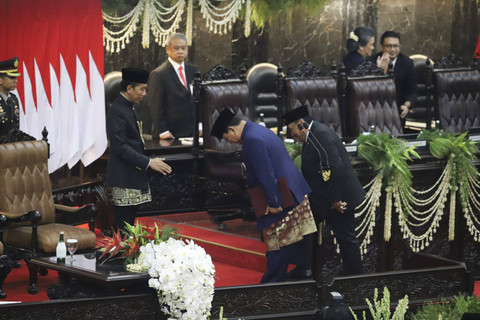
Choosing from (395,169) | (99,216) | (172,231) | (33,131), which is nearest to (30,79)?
(33,131)

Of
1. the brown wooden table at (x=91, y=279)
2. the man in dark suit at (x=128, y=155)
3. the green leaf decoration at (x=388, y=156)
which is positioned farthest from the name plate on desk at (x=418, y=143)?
the brown wooden table at (x=91, y=279)

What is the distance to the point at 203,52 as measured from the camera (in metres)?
11.3

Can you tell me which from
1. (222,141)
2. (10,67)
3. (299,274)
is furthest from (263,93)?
(299,274)

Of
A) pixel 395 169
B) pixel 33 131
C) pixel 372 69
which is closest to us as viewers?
pixel 395 169

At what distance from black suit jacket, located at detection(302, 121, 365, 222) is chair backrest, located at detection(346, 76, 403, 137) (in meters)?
1.85

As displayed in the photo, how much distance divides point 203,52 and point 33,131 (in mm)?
3917

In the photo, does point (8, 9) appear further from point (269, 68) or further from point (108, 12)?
point (269, 68)

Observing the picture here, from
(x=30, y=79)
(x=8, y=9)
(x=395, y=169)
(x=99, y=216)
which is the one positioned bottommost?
(x=99, y=216)

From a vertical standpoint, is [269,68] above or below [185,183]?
above

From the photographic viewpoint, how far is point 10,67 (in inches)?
285

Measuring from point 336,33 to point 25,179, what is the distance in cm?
585

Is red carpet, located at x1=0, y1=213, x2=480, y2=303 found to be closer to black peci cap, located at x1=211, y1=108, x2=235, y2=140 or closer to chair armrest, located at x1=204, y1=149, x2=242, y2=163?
chair armrest, located at x1=204, y1=149, x2=242, y2=163

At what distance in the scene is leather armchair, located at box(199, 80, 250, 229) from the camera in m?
8.03

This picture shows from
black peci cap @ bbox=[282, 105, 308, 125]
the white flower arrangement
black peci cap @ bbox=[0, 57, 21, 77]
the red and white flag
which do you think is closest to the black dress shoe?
black peci cap @ bbox=[282, 105, 308, 125]
